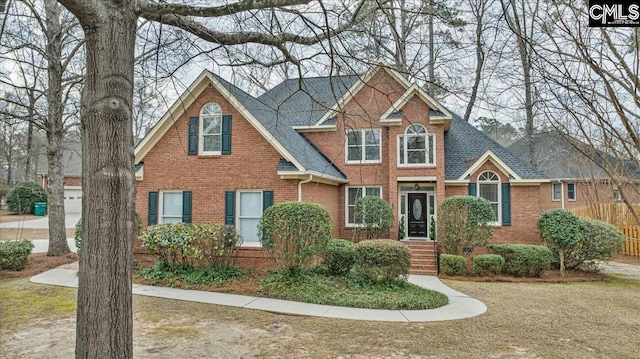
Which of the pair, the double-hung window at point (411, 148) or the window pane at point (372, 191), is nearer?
the double-hung window at point (411, 148)

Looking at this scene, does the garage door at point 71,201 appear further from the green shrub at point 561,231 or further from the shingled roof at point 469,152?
the green shrub at point 561,231

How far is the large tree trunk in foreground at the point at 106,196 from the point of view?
10.7 feet

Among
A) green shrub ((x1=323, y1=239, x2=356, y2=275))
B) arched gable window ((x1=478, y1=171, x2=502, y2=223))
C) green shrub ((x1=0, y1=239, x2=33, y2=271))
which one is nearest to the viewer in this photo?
green shrub ((x1=323, y1=239, x2=356, y2=275))

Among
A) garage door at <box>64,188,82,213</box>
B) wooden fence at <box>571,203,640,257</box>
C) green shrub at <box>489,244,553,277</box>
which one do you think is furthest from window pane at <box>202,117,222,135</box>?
garage door at <box>64,188,82,213</box>

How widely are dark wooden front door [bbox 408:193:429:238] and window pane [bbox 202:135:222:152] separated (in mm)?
8540

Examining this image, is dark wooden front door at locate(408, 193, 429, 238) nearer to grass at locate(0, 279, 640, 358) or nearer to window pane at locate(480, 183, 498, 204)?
window pane at locate(480, 183, 498, 204)

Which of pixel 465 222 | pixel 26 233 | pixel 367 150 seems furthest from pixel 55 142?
pixel 465 222

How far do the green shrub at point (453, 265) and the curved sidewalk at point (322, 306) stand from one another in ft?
6.24

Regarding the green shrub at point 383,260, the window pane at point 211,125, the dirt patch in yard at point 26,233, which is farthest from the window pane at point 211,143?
the dirt patch in yard at point 26,233

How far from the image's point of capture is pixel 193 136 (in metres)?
12.7

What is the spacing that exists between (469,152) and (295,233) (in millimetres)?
10276

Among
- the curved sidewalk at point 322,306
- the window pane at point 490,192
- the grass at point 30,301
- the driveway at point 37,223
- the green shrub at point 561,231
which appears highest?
the window pane at point 490,192

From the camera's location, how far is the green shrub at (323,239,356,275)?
10586 mm

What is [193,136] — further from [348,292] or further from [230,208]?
[348,292]
